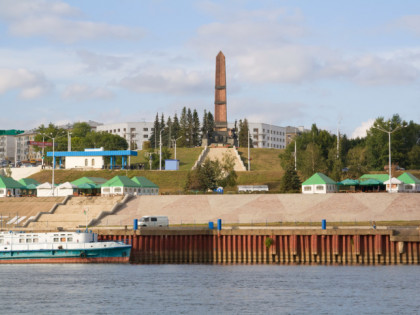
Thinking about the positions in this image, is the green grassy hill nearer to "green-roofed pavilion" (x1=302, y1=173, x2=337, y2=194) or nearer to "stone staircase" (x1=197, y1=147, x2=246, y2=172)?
"stone staircase" (x1=197, y1=147, x2=246, y2=172)

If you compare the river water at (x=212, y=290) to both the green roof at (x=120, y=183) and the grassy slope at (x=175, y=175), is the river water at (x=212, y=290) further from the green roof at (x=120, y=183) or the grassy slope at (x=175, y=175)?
the grassy slope at (x=175, y=175)

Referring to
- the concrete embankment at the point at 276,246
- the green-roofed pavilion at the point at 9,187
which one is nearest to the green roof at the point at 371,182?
the concrete embankment at the point at 276,246

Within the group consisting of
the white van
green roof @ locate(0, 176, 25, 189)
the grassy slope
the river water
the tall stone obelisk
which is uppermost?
the tall stone obelisk

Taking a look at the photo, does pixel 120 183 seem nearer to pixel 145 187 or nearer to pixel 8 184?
pixel 145 187

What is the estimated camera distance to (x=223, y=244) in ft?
251

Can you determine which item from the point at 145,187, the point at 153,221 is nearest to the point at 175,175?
the point at 145,187

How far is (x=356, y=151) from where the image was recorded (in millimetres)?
145375

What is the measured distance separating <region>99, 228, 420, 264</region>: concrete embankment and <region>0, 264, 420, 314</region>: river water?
2899 millimetres

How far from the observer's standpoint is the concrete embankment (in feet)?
Result: 238

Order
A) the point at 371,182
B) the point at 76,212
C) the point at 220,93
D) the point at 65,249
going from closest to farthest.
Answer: the point at 65,249 < the point at 76,212 < the point at 371,182 < the point at 220,93

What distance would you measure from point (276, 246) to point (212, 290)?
18.0m

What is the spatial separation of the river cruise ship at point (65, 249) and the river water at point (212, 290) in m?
4.02

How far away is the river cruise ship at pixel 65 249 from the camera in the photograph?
252 ft

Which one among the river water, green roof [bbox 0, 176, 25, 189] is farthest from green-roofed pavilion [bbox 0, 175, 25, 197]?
the river water
